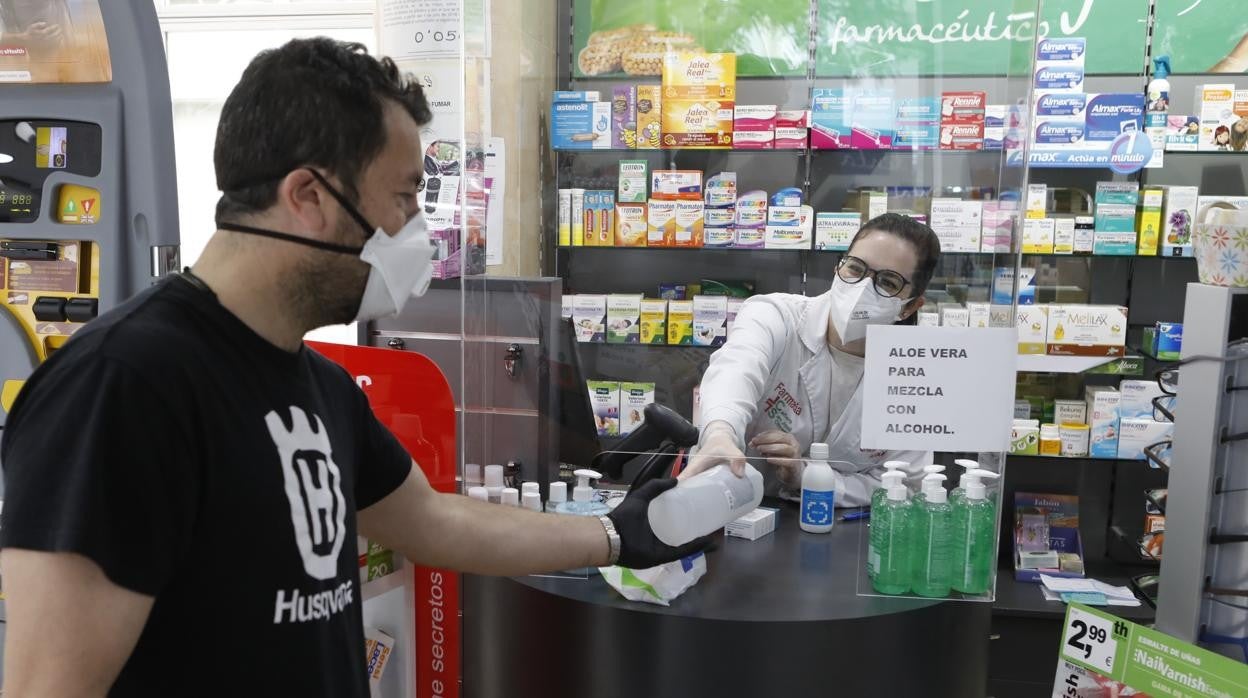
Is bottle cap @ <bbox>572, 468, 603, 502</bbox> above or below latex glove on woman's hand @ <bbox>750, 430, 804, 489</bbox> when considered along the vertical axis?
below

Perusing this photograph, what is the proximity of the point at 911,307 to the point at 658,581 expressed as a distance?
2.51 feet

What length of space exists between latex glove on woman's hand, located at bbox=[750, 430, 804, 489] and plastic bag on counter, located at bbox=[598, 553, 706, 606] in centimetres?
32

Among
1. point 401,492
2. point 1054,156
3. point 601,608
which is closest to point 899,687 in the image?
point 601,608

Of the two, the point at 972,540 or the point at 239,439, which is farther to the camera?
the point at 972,540

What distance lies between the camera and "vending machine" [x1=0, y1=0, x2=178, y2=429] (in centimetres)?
220

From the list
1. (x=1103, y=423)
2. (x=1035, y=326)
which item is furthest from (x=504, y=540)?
(x=1103, y=423)

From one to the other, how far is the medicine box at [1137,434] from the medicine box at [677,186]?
2624mm

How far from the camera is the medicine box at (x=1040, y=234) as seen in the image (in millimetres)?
4047

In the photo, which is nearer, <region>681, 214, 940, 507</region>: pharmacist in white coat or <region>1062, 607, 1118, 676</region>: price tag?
<region>1062, 607, 1118, 676</region>: price tag

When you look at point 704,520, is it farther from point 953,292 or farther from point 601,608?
point 953,292

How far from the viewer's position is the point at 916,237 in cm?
205

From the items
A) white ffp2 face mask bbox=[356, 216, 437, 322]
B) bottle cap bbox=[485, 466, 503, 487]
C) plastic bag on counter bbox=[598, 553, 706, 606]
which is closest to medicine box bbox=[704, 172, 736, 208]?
bottle cap bbox=[485, 466, 503, 487]

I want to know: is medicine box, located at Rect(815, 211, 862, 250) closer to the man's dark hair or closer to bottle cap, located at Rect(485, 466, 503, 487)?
bottle cap, located at Rect(485, 466, 503, 487)

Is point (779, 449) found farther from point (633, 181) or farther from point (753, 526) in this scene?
point (633, 181)
